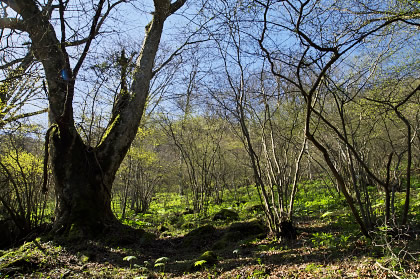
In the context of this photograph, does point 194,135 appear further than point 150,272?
Yes

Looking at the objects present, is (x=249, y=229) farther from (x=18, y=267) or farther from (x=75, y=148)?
(x=75, y=148)

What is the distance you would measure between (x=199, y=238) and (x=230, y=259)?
62.5 inches

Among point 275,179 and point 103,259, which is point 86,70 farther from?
point 275,179

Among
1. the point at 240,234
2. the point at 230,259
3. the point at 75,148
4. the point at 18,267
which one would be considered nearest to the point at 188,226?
the point at 240,234

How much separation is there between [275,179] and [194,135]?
5852 millimetres

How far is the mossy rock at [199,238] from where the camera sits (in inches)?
198

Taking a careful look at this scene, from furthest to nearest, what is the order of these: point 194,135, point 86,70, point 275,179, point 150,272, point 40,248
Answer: point 194,135
point 86,70
point 275,179
point 40,248
point 150,272

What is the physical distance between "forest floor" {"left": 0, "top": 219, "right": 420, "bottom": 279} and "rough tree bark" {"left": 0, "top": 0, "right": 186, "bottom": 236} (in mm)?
536

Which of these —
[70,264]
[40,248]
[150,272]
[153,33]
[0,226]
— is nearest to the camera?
[150,272]

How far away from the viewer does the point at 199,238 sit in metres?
5.25

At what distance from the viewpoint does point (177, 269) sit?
365 centimetres

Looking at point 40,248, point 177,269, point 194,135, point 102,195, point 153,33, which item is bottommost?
point 177,269

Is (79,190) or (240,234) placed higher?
(79,190)

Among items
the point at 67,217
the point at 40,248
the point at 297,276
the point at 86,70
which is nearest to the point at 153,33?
the point at 86,70
